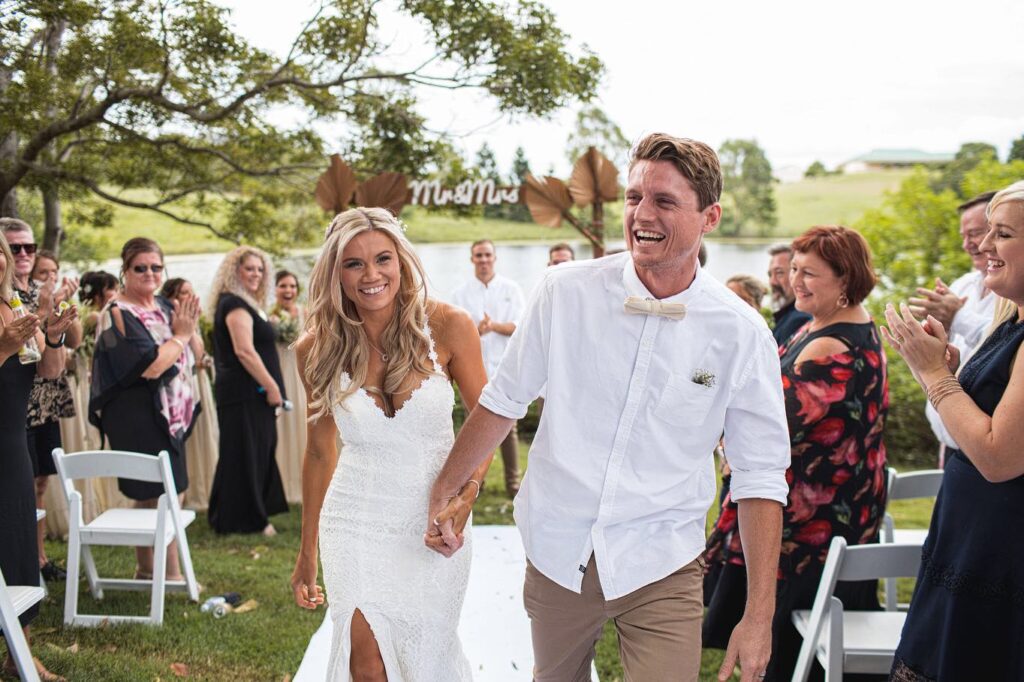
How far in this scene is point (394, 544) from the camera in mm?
2752

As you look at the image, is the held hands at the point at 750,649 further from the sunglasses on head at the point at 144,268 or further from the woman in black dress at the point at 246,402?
the woman in black dress at the point at 246,402

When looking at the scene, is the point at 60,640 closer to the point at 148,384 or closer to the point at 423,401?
the point at 148,384

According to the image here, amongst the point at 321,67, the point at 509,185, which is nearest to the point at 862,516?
the point at 509,185

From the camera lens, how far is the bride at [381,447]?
2707 mm

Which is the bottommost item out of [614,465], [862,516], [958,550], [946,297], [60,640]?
[60,640]

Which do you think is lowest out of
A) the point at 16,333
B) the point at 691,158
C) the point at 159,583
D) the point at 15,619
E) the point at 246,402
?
the point at 159,583

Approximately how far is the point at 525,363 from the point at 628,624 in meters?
0.76

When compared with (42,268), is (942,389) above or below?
below

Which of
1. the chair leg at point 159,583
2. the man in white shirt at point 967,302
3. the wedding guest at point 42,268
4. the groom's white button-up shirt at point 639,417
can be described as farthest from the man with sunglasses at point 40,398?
the man in white shirt at point 967,302

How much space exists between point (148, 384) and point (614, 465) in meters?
3.77

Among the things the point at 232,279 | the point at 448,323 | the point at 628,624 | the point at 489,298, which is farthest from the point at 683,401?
the point at 489,298

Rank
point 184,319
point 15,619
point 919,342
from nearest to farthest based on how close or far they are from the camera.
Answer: point 919,342
point 15,619
point 184,319

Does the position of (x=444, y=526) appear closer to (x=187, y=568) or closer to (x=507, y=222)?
(x=187, y=568)

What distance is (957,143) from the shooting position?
40.1 feet
